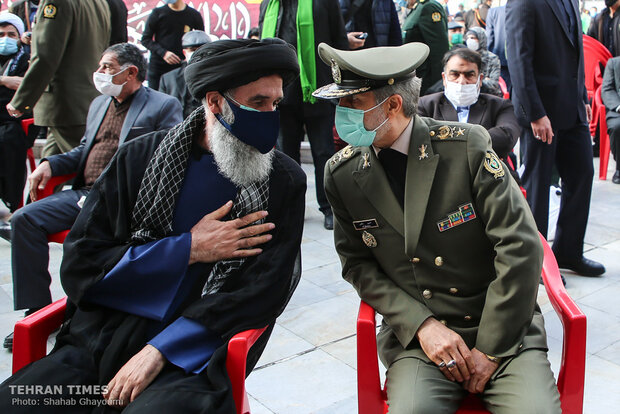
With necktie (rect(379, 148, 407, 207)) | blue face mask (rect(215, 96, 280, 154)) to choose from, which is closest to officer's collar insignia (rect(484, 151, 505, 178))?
necktie (rect(379, 148, 407, 207))

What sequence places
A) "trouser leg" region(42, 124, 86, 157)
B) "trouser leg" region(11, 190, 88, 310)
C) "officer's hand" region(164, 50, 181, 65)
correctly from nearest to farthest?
"trouser leg" region(11, 190, 88, 310), "trouser leg" region(42, 124, 86, 157), "officer's hand" region(164, 50, 181, 65)

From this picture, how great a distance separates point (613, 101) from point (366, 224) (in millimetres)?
5506

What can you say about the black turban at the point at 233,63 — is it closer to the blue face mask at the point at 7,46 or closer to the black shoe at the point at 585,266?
the black shoe at the point at 585,266

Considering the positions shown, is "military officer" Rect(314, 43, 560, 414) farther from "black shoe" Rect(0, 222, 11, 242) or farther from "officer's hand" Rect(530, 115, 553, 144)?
"black shoe" Rect(0, 222, 11, 242)

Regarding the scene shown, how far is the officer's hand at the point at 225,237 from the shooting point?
2150mm

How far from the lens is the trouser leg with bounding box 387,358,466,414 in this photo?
76.5 inches

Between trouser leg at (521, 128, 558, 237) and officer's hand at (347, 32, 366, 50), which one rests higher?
officer's hand at (347, 32, 366, 50)

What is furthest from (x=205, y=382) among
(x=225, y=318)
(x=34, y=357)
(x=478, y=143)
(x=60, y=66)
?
(x=60, y=66)

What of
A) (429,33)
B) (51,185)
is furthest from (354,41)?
(51,185)

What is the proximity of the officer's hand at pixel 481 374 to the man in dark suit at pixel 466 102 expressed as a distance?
1.91 metres

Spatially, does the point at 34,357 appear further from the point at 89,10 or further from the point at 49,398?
the point at 89,10

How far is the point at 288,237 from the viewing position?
2250 millimetres

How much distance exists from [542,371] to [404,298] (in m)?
0.47

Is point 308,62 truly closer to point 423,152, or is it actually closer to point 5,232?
point 5,232
